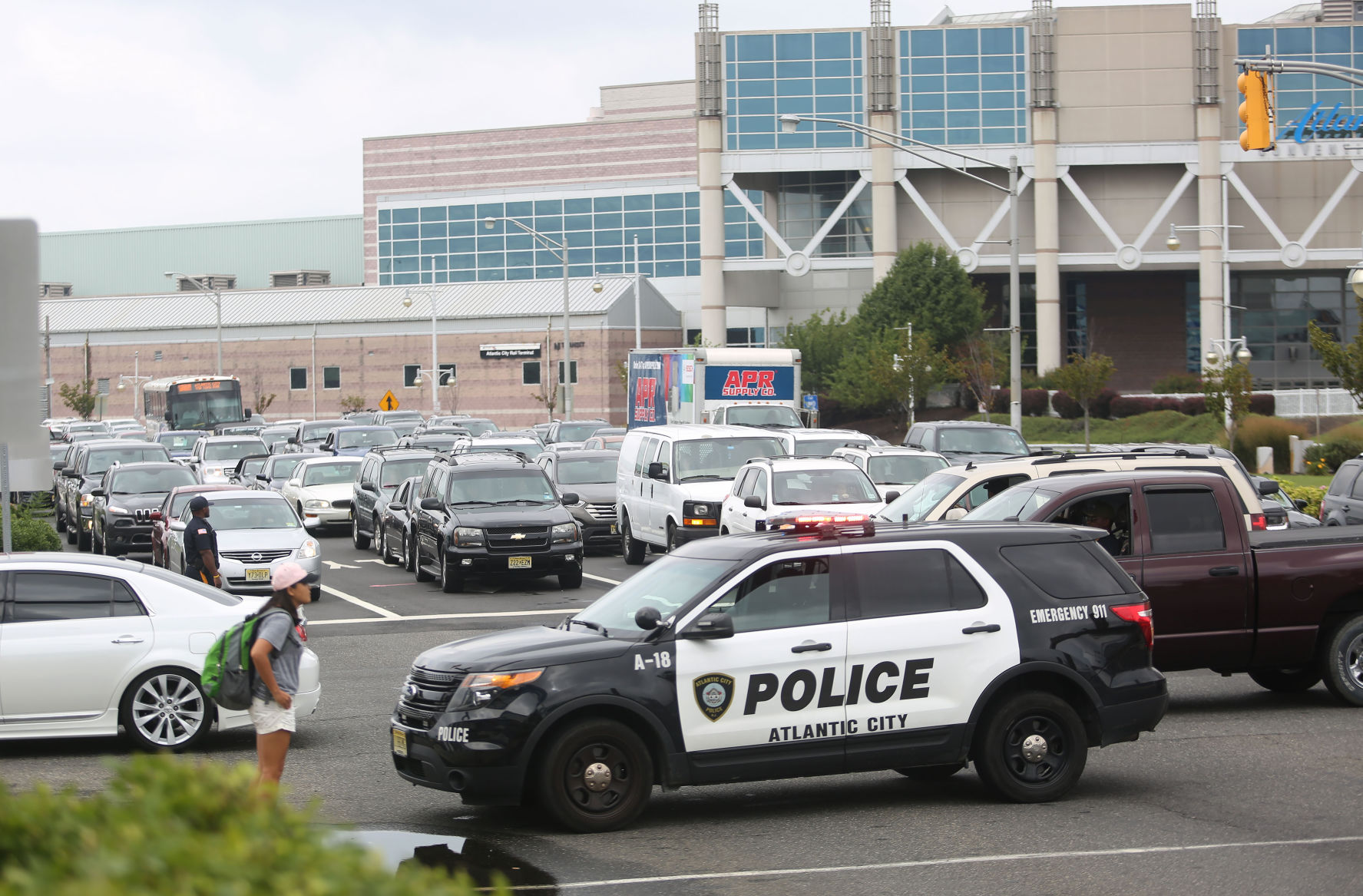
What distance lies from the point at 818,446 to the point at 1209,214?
163 feet

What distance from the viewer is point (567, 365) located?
188ft

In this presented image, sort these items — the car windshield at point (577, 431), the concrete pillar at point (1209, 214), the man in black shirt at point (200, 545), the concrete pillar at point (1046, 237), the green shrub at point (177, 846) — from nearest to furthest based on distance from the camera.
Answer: the green shrub at point (177, 846) → the man in black shirt at point (200, 545) → the car windshield at point (577, 431) → the concrete pillar at point (1209, 214) → the concrete pillar at point (1046, 237)

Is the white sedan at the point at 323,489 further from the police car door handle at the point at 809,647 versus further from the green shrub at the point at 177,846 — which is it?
the green shrub at the point at 177,846

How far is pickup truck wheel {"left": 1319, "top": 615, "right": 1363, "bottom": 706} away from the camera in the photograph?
12180 millimetres

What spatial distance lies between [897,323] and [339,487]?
41420mm

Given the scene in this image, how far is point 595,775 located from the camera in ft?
27.9

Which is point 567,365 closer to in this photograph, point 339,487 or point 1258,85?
point 339,487

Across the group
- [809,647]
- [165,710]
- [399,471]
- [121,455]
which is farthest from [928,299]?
[809,647]

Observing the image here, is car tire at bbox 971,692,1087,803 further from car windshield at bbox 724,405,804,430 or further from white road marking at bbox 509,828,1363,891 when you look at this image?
car windshield at bbox 724,405,804,430

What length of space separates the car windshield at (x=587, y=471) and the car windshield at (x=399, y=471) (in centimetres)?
258

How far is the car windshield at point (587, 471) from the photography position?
28656 mm

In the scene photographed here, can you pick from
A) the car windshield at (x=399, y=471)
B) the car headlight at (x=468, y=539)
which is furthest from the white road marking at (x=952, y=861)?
the car windshield at (x=399, y=471)

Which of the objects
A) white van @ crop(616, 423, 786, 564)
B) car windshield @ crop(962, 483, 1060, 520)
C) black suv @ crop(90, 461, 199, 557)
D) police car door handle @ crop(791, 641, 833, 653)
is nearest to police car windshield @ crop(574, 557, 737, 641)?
police car door handle @ crop(791, 641, 833, 653)

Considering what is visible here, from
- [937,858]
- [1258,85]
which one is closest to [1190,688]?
[937,858]
